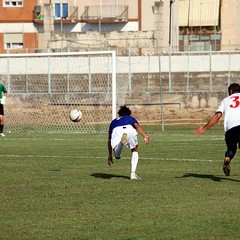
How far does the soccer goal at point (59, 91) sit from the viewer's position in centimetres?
4319

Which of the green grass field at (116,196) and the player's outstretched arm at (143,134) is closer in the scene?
the green grass field at (116,196)

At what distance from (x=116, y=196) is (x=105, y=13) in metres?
68.7

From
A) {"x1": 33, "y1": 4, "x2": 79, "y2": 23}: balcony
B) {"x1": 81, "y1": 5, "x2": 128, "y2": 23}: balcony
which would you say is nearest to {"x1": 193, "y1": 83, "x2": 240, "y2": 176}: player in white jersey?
{"x1": 33, "y1": 4, "x2": 79, "y2": 23}: balcony

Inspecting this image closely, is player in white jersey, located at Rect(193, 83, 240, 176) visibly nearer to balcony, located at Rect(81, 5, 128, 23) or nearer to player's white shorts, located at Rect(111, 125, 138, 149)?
player's white shorts, located at Rect(111, 125, 138, 149)

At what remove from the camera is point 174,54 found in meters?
58.2

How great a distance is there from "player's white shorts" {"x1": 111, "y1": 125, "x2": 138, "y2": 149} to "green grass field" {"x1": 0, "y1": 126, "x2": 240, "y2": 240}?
66 cm

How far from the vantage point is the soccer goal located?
43.2 m

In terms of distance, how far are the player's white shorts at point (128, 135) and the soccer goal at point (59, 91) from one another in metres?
20.1

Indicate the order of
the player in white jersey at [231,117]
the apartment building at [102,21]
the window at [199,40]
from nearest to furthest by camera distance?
the player in white jersey at [231,117]
the apartment building at [102,21]
the window at [199,40]

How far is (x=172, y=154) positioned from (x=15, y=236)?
1410cm

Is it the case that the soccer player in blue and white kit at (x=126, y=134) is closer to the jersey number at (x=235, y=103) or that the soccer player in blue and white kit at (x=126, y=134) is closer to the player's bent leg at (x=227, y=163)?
the player's bent leg at (x=227, y=163)

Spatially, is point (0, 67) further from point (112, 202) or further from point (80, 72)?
point (112, 202)

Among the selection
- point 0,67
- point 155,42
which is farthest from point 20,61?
point 155,42

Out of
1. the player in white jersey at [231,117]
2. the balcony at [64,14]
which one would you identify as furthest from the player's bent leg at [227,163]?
the balcony at [64,14]
